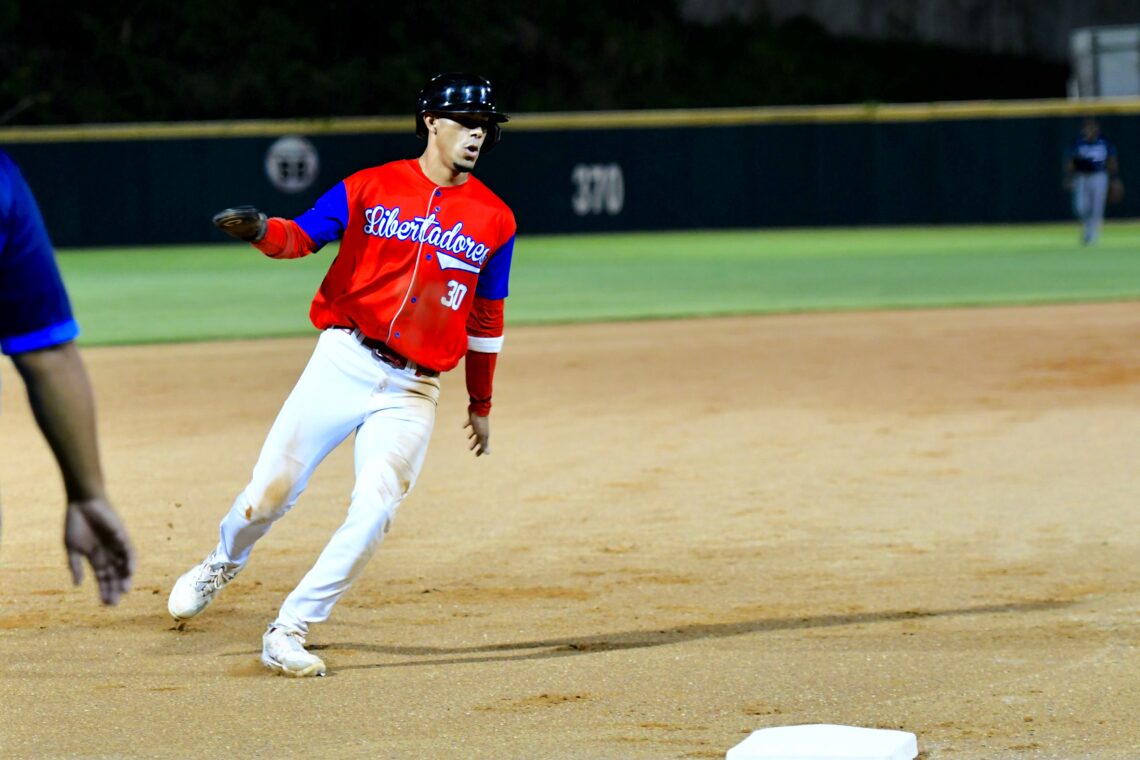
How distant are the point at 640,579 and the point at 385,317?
1.89 metres

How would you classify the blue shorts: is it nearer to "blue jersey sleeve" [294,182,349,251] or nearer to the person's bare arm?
the person's bare arm

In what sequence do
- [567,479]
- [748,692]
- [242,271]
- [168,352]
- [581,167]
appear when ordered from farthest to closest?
[581,167] → [242,271] → [168,352] → [567,479] → [748,692]

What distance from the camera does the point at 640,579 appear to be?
6.39m

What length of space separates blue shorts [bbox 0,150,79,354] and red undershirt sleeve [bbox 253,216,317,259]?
203cm

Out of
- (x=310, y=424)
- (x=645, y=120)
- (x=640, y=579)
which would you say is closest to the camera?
(x=310, y=424)

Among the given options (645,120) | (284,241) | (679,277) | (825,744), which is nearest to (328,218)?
(284,241)

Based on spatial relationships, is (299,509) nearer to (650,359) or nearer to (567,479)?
(567,479)

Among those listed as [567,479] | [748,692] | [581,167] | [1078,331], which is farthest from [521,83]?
[748,692]

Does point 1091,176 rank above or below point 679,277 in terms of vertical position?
above

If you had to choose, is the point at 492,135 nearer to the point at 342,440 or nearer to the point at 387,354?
the point at 387,354

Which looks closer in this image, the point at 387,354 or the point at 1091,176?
the point at 387,354

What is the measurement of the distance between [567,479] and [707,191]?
21.8 m

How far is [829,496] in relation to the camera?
26.1ft

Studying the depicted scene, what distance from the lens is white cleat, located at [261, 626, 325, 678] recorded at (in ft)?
16.2
